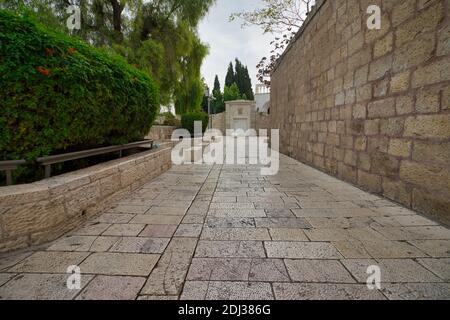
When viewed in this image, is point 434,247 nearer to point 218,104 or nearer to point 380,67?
point 380,67

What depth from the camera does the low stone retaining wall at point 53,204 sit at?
1542mm

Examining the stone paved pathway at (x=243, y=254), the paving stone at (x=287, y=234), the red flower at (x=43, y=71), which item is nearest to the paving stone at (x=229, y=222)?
the stone paved pathway at (x=243, y=254)

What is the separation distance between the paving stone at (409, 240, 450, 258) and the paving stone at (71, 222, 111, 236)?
2563 millimetres

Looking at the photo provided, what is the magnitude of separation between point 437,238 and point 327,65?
11.8 ft

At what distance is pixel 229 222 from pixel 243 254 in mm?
590

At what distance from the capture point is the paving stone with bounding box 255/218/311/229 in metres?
2.05

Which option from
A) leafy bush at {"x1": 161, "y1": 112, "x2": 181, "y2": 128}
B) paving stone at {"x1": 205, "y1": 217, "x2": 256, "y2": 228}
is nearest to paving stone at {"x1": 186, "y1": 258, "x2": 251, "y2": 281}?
paving stone at {"x1": 205, "y1": 217, "x2": 256, "y2": 228}

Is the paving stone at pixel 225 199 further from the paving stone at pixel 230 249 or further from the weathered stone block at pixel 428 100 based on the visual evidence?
the weathered stone block at pixel 428 100

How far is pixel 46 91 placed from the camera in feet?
6.37

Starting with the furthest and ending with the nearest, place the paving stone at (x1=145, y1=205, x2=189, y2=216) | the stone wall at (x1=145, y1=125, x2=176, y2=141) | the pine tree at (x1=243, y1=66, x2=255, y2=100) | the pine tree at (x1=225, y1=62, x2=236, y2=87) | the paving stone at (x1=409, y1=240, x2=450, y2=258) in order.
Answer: the pine tree at (x1=225, y1=62, x2=236, y2=87) → the pine tree at (x1=243, y1=66, x2=255, y2=100) → the stone wall at (x1=145, y1=125, x2=176, y2=141) → the paving stone at (x1=145, y1=205, x2=189, y2=216) → the paving stone at (x1=409, y1=240, x2=450, y2=258)

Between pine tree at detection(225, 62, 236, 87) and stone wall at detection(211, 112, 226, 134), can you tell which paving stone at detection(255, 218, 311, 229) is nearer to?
stone wall at detection(211, 112, 226, 134)

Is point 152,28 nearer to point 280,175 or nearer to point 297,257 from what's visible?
point 280,175

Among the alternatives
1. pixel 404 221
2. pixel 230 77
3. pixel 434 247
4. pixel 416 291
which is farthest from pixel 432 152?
pixel 230 77

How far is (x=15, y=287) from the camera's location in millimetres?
1220
